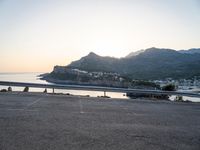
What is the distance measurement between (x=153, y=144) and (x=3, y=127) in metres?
3.80

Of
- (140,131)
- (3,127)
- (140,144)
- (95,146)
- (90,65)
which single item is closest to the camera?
(95,146)

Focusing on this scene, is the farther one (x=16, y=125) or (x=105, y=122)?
(x=105, y=122)

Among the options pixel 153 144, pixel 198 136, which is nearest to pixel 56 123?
pixel 153 144

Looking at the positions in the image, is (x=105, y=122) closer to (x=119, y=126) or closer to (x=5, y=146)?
(x=119, y=126)

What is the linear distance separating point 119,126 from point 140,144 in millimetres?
1866

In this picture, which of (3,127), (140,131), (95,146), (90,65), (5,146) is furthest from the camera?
(90,65)

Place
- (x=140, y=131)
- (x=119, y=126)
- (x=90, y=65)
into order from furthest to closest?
(x=90, y=65)
(x=119, y=126)
(x=140, y=131)

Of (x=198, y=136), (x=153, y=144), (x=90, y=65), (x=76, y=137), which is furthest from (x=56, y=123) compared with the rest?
(x=90, y=65)

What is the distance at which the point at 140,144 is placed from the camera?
5.89m

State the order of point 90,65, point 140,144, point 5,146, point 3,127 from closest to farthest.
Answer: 1. point 5,146
2. point 140,144
3. point 3,127
4. point 90,65

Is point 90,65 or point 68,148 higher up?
point 90,65

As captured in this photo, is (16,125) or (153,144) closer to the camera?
(153,144)

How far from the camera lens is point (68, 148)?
5.27m

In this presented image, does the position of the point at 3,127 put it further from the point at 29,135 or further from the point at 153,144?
the point at 153,144
